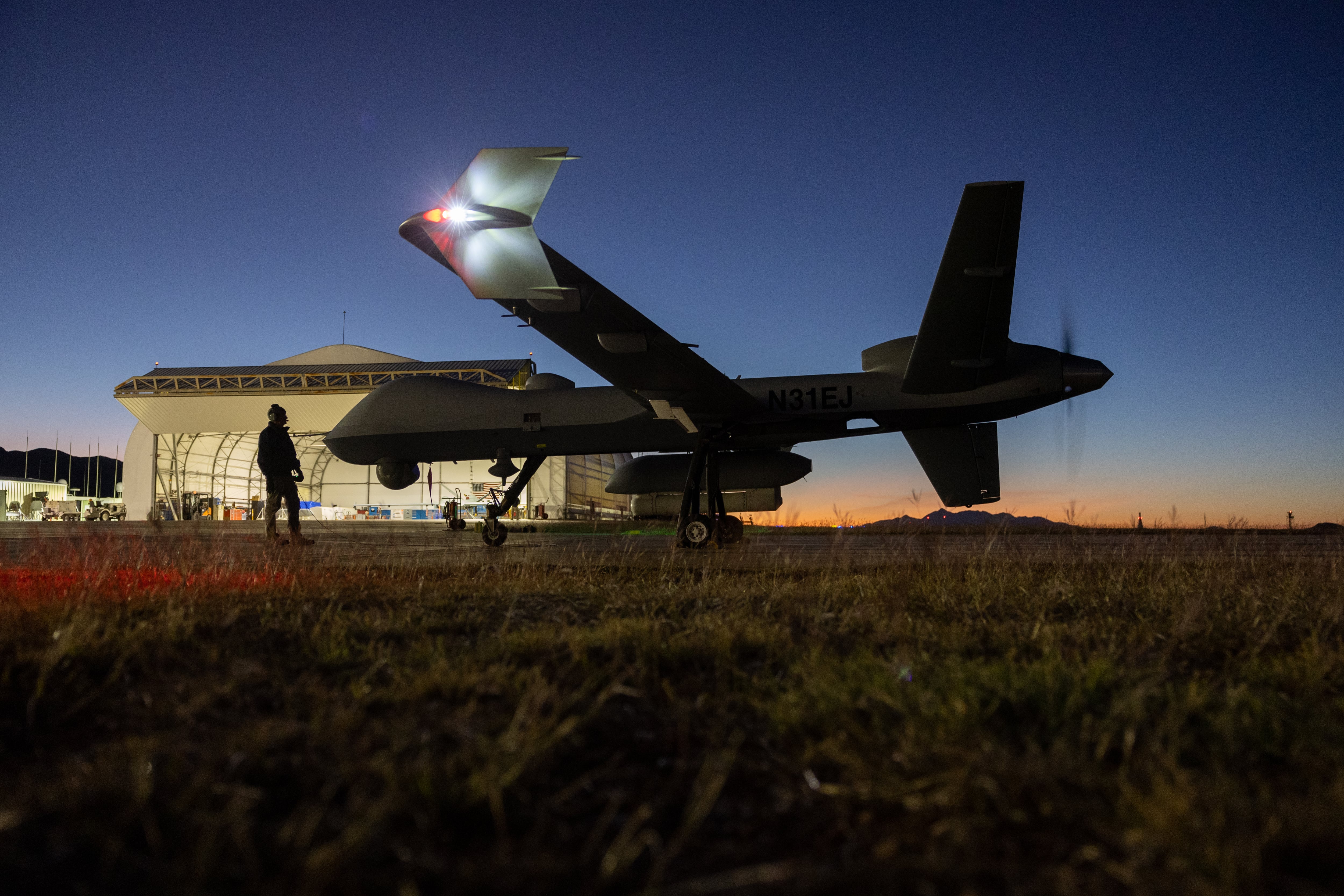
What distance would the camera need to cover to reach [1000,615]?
3.48m

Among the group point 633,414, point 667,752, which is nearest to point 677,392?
point 633,414

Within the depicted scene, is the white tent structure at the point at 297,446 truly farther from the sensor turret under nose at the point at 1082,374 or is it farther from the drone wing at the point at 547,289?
the sensor turret under nose at the point at 1082,374

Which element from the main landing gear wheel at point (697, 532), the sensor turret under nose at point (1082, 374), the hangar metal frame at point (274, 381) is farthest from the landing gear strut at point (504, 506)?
the hangar metal frame at point (274, 381)

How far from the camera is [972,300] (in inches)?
296

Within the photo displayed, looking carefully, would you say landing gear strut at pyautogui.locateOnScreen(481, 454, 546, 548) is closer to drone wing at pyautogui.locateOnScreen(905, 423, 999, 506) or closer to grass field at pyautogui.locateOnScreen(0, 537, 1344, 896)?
drone wing at pyautogui.locateOnScreen(905, 423, 999, 506)

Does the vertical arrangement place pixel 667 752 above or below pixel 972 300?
below

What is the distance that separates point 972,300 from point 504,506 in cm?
702

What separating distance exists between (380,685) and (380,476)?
1008cm

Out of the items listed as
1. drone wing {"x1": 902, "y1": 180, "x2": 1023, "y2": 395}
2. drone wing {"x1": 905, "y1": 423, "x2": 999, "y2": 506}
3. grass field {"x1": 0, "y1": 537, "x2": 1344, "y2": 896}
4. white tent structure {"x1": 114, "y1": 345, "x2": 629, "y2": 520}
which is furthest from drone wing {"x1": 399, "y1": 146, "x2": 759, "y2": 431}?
white tent structure {"x1": 114, "y1": 345, "x2": 629, "y2": 520}

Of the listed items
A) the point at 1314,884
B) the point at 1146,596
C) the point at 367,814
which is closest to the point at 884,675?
the point at 1314,884

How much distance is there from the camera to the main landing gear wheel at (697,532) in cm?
907

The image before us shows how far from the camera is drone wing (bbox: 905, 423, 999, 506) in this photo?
9125mm

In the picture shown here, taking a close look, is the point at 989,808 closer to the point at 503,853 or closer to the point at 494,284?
the point at 503,853

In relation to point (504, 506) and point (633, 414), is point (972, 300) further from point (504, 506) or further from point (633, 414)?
point (504, 506)
